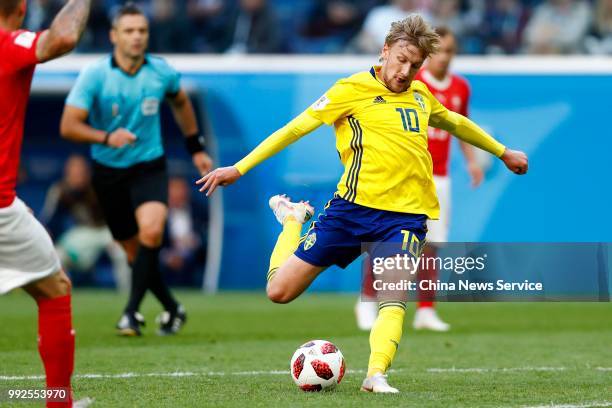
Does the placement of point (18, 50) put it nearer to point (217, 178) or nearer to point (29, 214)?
point (29, 214)

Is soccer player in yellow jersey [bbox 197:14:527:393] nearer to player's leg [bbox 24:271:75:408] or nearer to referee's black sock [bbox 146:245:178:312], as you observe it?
player's leg [bbox 24:271:75:408]

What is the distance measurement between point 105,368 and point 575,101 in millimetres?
9455

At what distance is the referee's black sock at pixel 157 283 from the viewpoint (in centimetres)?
989

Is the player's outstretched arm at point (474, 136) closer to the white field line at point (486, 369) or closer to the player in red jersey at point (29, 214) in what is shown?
the white field line at point (486, 369)

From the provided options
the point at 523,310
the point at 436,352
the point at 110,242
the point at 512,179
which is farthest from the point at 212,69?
the point at 436,352

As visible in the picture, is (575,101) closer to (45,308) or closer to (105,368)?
(105,368)

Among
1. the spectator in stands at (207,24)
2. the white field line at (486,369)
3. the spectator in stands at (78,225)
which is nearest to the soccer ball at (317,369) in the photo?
the white field line at (486,369)

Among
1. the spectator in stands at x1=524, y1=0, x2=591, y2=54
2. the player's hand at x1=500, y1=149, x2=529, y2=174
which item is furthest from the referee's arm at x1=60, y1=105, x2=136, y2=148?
the spectator in stands at x1=524, y1=0, x2=591, y2=54

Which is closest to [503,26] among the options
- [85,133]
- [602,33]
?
[602,33]

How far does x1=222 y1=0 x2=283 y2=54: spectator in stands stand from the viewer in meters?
16.5

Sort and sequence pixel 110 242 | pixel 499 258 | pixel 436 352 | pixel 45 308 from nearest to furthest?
pixel 45 308 < pixel 436 352 < pixel 499 258 < pixel 110 242

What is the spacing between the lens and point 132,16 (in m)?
9.94

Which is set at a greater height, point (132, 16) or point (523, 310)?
point (132, 16)

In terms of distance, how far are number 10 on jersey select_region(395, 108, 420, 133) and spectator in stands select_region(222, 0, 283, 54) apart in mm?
9876
